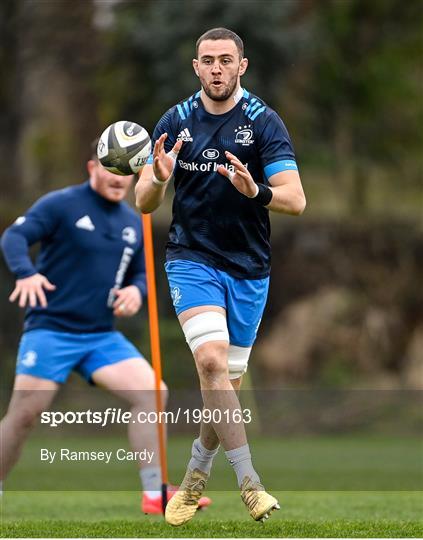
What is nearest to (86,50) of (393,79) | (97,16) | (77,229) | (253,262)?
(97,16)

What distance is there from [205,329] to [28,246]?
2.27m

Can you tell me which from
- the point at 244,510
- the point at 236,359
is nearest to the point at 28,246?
the point at 236,359

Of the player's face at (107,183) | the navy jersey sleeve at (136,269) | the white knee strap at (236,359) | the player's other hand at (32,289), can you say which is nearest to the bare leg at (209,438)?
the white knee strap at (236,359)

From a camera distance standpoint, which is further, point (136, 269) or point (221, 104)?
point (136, 269)

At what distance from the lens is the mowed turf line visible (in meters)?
6.20

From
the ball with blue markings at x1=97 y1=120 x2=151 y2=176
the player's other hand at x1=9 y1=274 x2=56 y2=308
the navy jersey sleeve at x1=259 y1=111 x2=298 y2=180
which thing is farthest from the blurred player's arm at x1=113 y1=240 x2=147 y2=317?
the navy jersey sleeve at x1=259 y1=111 x2=298 y2=180

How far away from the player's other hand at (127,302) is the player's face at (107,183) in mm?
659

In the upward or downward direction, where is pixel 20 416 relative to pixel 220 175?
downward

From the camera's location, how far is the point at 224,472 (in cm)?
1273

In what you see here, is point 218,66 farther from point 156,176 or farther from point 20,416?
point 20,416

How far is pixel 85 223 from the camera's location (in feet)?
26.7

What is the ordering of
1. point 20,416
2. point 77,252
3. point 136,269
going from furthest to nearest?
point 136,269 < point 77,252 < point 20,416

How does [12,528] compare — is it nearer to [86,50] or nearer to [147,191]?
[147,191]

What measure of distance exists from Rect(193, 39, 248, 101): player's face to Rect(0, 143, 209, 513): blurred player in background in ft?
6.86
